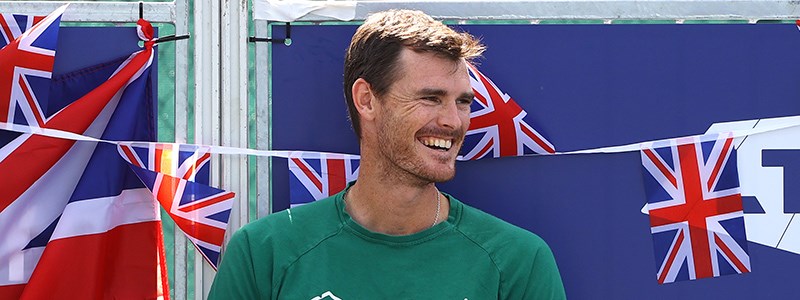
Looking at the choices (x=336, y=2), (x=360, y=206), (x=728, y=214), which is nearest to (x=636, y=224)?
(x=728, y=214)

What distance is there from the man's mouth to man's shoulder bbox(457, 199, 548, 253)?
20 cm

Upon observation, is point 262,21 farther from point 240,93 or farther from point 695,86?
point 695,86

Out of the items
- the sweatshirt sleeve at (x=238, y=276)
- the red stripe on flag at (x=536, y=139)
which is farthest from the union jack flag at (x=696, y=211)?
the sweatshirt sleeve at (x=238, y=276)

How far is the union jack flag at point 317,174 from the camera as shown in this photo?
2783 millimetres

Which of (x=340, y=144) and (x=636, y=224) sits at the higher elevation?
(x=340, y=144)

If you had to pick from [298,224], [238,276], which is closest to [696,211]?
[298,224]

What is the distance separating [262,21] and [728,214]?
4.55 ft

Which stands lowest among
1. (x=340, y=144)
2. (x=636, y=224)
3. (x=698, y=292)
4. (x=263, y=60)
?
(x=698, y=292)

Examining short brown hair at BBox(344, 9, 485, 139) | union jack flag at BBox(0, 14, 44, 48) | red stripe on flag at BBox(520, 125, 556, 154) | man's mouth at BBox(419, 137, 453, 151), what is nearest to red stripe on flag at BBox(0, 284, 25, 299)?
union jack flag at BBox(0, 14, 44, 48)

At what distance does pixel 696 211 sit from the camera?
9.34 feet

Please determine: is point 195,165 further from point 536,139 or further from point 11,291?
point 536,139

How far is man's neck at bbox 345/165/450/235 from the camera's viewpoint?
2504 mm

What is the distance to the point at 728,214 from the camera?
2828 mm

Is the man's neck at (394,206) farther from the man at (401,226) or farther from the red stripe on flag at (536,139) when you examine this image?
the red stripe on flag at (536,139)
